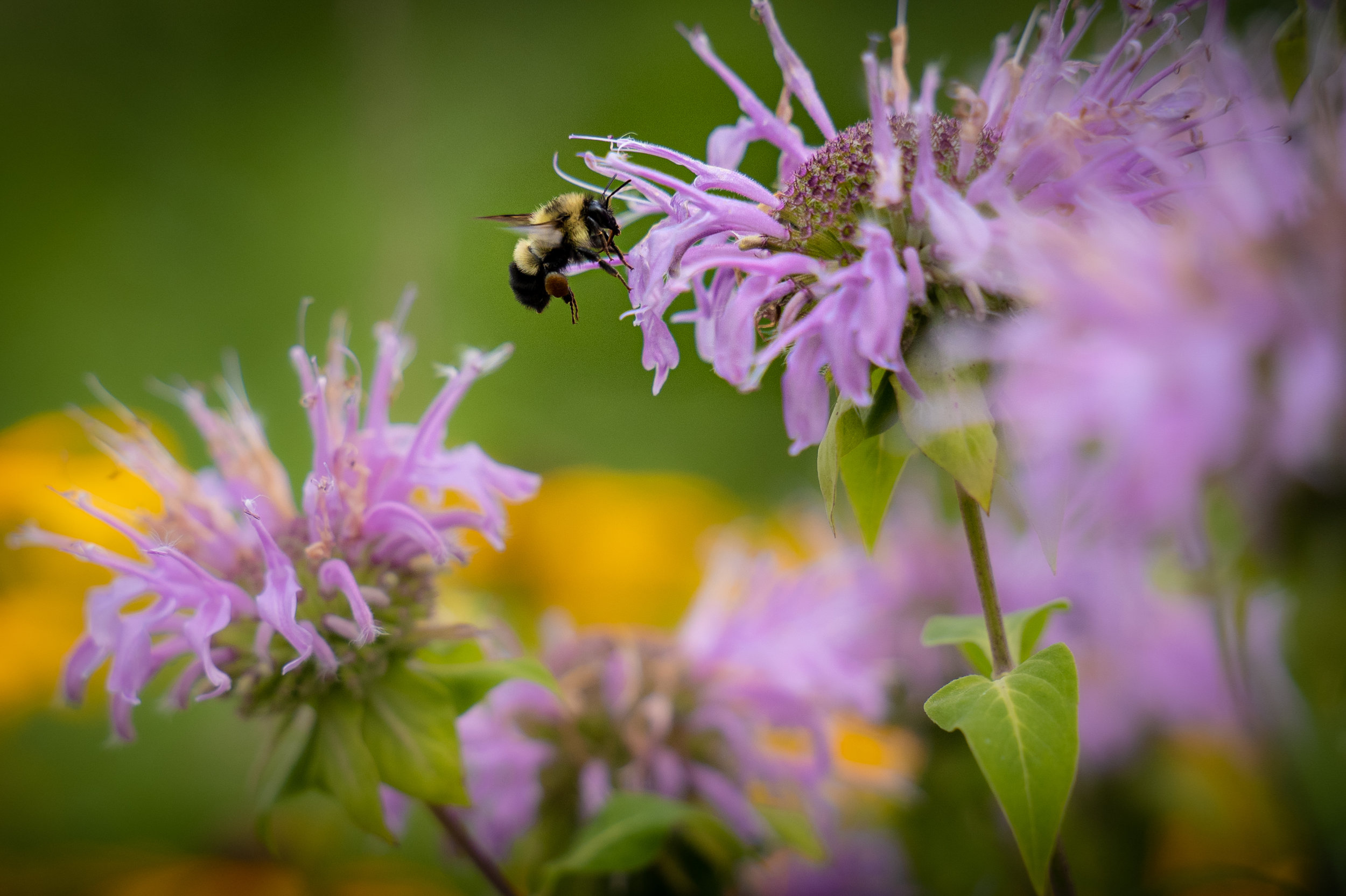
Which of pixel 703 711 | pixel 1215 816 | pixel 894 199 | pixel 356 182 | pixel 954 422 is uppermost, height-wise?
pixel 356 182

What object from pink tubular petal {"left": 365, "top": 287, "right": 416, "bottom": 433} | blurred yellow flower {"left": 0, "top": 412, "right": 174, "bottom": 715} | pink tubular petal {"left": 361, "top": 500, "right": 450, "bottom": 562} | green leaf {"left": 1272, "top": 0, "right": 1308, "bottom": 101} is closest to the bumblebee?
pink tubular petal {"left": 365, "top": 287, "right": 416, "bottom": 433}

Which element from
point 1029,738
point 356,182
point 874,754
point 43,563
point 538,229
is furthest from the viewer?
point 356,182

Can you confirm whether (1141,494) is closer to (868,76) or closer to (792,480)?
(868,76)

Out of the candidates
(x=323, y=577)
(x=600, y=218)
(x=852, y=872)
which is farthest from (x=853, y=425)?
(x=852, y=872)

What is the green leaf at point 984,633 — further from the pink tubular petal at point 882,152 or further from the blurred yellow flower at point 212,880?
the blurred yellow flower at point 212,880

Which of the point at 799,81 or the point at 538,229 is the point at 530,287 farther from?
the point at 799,81

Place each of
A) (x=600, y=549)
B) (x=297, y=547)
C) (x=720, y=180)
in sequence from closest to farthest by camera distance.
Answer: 1. (x=720, y=180)
2. (x=297, y=547)
3. (x=600, y=549)

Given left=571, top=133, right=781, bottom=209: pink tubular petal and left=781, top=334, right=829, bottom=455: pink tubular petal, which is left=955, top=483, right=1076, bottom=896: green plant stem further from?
left=571, top=133, right=781, bottom=209: pink tubular petal
